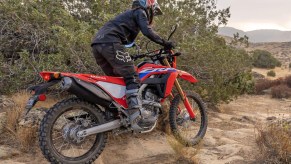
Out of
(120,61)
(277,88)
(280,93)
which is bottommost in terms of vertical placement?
(280,93)

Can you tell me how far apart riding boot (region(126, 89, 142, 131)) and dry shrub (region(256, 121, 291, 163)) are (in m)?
1.73

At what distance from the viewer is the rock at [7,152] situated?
459cm

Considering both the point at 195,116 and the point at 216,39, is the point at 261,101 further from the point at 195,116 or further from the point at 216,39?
the point at 195,116

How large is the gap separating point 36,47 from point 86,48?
140 cm

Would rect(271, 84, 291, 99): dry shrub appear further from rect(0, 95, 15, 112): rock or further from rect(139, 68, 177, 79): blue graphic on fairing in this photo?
rect(0, 95, 15, 112): rock

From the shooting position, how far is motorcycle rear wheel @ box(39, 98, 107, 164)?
3967 mm

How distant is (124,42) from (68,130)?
1397mm

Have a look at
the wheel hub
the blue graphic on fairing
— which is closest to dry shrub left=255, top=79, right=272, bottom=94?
the blue graphic on fairing

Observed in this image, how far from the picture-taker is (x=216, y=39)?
10.5 meters

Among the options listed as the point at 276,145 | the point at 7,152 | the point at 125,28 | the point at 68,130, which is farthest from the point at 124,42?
the point at 276,145

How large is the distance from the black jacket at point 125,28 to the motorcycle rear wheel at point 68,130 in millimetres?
886

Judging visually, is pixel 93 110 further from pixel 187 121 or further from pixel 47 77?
pixel 187 121

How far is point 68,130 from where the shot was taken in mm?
4199

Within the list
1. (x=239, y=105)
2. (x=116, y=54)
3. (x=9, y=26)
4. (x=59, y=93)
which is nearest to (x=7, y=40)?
(x=9, y=26)
